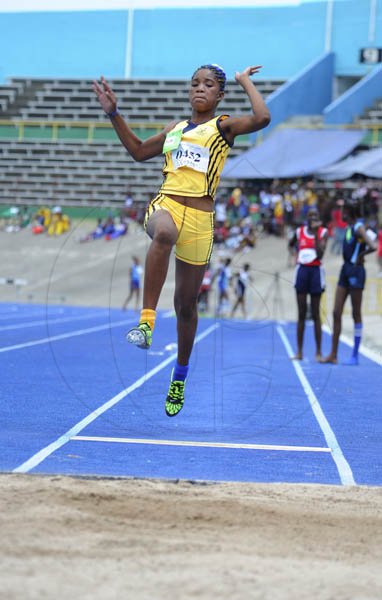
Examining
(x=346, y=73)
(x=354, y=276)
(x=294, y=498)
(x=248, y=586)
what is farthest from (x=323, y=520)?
(x=346, y=73)

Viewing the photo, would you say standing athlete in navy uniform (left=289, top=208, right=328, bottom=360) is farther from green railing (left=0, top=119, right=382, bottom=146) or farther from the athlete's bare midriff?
green railing (left=0, top=119, right=382, bottom=146)

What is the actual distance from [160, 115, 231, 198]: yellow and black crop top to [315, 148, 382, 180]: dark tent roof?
62.9 ft

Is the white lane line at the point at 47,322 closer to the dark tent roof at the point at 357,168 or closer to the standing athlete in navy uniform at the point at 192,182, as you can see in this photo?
the dark tent roof at the point at 357,168

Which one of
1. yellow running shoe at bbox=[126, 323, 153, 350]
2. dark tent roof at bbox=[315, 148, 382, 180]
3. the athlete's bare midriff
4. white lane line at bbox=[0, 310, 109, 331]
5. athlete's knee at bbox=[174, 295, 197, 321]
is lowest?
white lane line at bbox=[0, 310, 109, 331]

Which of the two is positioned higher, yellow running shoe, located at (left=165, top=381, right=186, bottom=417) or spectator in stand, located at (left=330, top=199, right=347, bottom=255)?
spectator in stand, located at (left=330, top=199, right=347, bottom=255)

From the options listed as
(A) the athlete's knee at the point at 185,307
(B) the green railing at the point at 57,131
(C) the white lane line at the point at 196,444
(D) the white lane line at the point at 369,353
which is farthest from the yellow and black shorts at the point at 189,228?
(B) the green railing at the point at 57,131

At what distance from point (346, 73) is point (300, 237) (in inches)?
1119

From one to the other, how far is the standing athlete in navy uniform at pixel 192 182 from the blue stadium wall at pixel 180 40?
110 feet

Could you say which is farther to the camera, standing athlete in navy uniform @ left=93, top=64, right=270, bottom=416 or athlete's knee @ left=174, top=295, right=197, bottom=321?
athlete's knee @ left=174, top=295, right=197, bottom=321

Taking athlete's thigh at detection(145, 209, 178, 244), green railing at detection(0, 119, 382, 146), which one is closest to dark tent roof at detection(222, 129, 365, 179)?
green railing at detection(0, 119, 382, 146)

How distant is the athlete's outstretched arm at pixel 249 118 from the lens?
5668 mm

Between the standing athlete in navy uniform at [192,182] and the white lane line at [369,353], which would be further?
the white lane line at [369,353]

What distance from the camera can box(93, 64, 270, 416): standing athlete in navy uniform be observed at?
18.5 ft

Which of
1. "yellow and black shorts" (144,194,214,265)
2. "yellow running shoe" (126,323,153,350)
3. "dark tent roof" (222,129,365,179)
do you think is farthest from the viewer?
"dark tent roof" (222,129,365,179)
